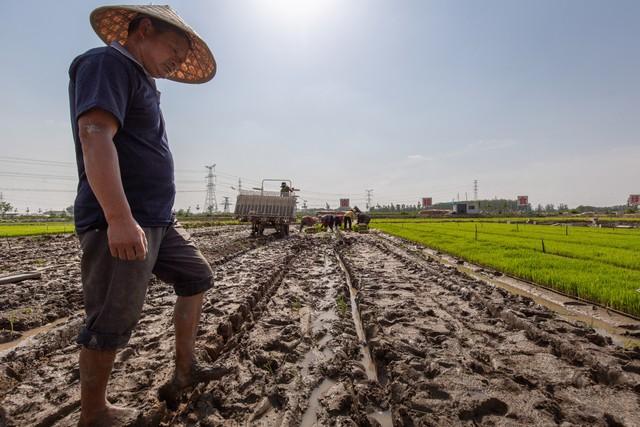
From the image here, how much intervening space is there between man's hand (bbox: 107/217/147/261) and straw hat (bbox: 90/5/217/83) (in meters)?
0.97

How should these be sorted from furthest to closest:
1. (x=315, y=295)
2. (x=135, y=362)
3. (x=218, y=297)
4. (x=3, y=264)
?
(x=3, y=264), (x=315, y=295), (x=218, y=297), (x=135, y=362)

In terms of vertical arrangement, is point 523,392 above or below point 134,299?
below

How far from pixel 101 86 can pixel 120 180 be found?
36cm

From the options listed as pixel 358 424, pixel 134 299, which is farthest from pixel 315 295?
pixel 134 299

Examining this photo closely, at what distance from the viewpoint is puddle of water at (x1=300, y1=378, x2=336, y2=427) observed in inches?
70.2

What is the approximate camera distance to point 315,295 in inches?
185

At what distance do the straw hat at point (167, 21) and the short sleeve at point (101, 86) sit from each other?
0.37 meters

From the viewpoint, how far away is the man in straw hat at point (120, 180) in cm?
126

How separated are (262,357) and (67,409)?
45.7 inches

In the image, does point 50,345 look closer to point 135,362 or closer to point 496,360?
point 135,362

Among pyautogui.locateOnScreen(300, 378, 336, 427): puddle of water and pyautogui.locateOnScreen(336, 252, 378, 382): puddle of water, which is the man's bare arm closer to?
pyautogui.locateOnScreen(300, 378, 336, 427): puddle of water

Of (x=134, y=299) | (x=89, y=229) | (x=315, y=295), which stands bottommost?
(x=315, y=295)

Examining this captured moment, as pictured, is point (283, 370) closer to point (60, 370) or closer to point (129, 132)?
point (60, 370)

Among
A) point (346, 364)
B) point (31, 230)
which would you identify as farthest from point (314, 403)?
point (31, 230)
